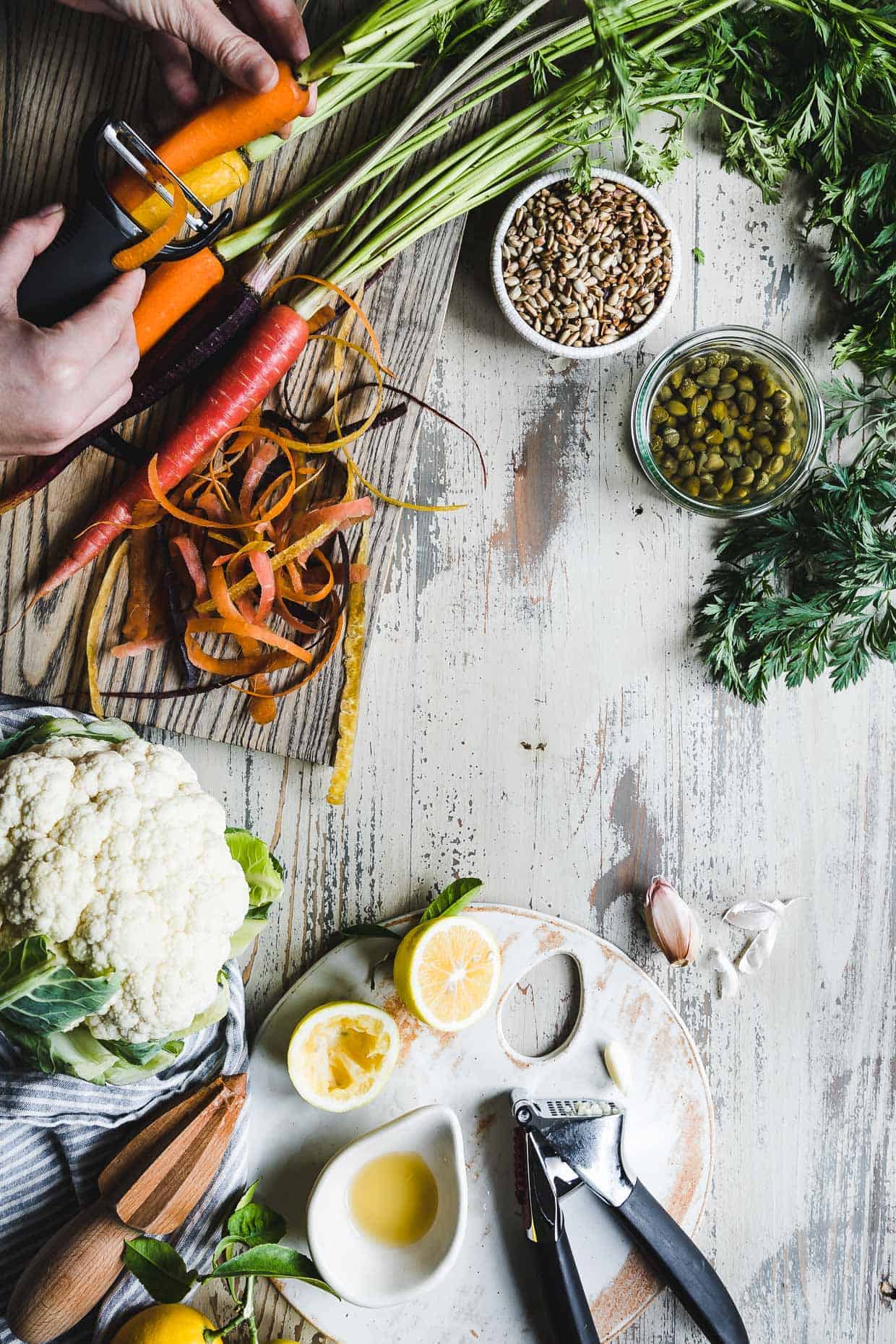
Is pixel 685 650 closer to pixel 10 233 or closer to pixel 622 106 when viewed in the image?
pixel 622 106

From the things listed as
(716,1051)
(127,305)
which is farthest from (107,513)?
(716,1051)

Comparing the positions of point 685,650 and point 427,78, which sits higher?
point 427,78

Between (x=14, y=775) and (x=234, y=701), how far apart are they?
316 millimetres

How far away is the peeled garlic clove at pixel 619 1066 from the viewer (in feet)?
4.64

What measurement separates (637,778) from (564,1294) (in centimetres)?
77

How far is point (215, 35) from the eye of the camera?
1.10 metres

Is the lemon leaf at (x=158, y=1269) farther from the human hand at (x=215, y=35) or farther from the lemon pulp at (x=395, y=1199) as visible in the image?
the human hand at (x=215, y=35)

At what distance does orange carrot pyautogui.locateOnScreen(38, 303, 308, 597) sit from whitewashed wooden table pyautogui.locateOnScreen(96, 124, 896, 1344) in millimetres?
283

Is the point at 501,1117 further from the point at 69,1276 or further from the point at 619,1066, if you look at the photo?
the point at 69,1276

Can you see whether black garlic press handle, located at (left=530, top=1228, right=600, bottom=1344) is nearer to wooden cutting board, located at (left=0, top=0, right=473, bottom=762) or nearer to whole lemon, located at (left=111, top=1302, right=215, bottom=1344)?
whole lemon, located at (left=111, top=1302, right=215, bottom=1344)

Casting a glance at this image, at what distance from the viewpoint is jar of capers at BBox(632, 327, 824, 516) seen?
4.48 ft

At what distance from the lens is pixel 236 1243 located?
4.40 feet

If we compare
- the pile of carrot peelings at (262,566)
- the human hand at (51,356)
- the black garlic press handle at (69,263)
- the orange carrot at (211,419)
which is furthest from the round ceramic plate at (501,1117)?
the black garlic press handle at (69,263)

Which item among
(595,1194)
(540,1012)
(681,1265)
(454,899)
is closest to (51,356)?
(454,899)
